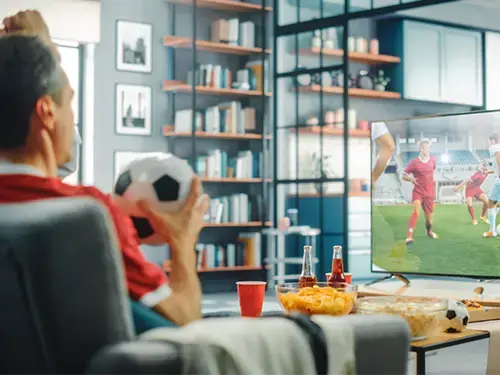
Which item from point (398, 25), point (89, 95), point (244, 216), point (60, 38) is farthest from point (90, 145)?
point (398, 25)

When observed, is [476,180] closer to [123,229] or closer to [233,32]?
[123,229]

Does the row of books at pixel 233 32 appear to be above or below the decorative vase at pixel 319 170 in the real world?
above

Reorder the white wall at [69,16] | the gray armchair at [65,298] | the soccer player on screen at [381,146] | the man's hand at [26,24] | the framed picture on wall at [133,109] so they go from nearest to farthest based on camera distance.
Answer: the gray armchair at [65,298] < the man's hand at [26,24] < the soccer player on screen at [381,146] < the white wall at [69,16] < the framed picture on wall at [133,109]

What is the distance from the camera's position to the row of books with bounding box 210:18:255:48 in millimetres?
7867

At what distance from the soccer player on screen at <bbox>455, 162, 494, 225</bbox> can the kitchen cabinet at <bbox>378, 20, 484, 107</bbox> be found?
588cm

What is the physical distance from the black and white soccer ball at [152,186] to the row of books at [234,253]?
6301 mm

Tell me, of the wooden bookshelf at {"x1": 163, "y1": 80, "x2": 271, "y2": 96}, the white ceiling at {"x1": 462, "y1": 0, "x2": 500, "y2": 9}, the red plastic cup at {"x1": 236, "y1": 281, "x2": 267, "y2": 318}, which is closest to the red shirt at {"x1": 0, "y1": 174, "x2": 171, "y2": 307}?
the red plastic cup at {"x1": 236, "y1": 281, "x2": 267, "y2": 318}

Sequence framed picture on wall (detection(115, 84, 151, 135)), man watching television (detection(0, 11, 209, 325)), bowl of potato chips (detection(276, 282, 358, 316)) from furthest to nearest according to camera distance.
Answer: framed picture on wall (detection(115, 84, 151, 135)), bowl of potato chips (detection(276, 282, 358, 316)), man watching television (detection(0, 11, 209, 325))

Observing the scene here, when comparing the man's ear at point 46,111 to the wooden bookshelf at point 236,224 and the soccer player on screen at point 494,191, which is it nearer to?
the soccer player on screen at point 494,191

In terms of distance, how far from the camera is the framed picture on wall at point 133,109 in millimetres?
7418

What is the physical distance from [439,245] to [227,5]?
16.6ft

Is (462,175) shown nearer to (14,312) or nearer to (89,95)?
(14,312)

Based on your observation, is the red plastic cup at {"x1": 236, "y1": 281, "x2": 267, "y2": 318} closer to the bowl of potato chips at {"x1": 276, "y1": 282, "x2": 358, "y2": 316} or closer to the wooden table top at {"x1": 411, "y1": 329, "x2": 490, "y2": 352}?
the bowl of potato chips at {"x1": 276, "y1": 282, "x2": 358, "y2": 316}

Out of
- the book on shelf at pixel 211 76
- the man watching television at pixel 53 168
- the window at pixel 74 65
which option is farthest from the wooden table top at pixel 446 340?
the book on shelf at pixel 211 76
